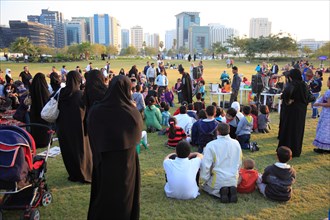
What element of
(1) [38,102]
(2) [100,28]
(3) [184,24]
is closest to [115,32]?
(2) [100,28]

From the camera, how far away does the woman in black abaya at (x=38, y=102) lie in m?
6.70

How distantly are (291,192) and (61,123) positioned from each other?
3.97 m

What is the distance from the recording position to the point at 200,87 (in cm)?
1265

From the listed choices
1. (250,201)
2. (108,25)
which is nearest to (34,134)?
(250,201)

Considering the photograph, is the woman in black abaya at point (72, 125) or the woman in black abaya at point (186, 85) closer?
the woman in black abaya at point (72, 125)

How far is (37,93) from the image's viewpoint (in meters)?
6.70

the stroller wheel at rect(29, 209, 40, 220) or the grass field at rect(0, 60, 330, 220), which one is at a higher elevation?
the stroller wheel at rect(29, 209, 40, 220)

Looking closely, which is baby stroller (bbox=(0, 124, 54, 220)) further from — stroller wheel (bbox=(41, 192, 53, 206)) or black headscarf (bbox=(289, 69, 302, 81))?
black headscarf (bbox=(289, 69, 302, 81))

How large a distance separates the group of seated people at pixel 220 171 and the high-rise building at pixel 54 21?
17009cm

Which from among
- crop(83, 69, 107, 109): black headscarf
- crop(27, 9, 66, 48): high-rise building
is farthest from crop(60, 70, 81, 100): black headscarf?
crop(27, 9, 66, 48): high-rise building

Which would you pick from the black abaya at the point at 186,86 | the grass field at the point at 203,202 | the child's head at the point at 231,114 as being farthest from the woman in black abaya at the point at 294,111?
the black abaya at the point at 186,86

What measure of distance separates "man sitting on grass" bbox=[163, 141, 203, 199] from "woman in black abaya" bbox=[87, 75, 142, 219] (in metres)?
1.14

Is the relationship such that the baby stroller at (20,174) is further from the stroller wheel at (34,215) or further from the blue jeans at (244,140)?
the blue jeans at (244,140)

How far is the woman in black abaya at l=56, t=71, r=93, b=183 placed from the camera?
4727 mm
